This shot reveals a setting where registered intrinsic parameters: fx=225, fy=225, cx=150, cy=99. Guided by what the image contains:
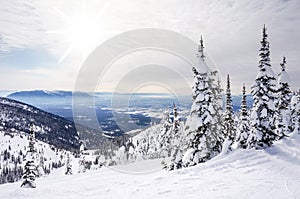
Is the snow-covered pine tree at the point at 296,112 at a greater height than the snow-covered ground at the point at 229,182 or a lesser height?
greater

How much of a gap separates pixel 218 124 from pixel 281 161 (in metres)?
6.40

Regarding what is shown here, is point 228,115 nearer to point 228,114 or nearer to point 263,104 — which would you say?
point 228,114

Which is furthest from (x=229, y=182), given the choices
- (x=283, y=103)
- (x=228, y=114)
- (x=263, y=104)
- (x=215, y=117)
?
(x=228, y=114)

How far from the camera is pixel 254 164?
53.7 feet

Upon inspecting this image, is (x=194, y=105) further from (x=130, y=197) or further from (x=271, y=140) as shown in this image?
(x=130, y=197)

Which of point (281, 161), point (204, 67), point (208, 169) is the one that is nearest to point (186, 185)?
point (208, 169)

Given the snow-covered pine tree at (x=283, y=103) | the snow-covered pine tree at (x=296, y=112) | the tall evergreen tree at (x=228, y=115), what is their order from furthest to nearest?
the tall evergreen tree at (x=228, y=115) < the snow-covered pine tree at (x=296, y=112) < the snow-covered pine tree at (x=283, y=103)

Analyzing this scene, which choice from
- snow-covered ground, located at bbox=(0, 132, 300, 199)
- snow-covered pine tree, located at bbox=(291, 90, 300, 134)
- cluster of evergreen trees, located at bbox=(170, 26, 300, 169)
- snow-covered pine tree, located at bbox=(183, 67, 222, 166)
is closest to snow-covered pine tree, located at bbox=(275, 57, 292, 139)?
snow-covered pine tree, located at bbox=(291, 90, 300, 134)

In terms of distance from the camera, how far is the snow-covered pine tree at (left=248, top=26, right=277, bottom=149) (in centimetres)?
2145

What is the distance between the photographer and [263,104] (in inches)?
864

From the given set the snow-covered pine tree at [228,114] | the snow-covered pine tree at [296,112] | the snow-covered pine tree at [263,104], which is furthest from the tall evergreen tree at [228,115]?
the snow-covered pine tree at [263,104]

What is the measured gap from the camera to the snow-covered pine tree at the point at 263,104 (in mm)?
21453

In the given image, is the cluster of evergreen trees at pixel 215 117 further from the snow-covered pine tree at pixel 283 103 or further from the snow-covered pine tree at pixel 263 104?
the snow-covered pine tree at pixel 283 103

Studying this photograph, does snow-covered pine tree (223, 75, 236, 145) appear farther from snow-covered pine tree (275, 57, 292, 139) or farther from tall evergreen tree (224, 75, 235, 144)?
snow-covered pine tree (275, 57, 292, 139)
